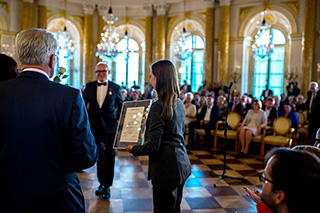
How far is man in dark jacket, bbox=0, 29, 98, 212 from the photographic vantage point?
4.80ft

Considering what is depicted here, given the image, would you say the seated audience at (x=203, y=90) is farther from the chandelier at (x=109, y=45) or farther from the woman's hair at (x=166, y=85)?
the woman's hair at (x=166, y=85)

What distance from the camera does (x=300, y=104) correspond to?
989cm

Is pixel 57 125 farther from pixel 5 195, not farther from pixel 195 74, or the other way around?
pixel 195 74

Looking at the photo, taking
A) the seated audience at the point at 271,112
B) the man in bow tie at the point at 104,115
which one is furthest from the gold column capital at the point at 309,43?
the man in bow tie at the point at 104,115

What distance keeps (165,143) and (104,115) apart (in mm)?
1887

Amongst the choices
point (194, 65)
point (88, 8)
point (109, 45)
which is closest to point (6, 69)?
point (109, 45)

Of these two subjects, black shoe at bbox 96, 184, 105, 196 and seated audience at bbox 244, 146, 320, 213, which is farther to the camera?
black shoe at bbox 96, 184, 105, 196

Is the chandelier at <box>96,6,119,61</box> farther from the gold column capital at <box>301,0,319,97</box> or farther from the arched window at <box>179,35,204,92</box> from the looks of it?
the gold column capital at <box>301,0,319,97</box>

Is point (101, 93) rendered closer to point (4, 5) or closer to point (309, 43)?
point (309, 43)

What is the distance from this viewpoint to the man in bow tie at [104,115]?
3947 mm

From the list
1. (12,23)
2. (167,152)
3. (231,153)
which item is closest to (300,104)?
(231,153)

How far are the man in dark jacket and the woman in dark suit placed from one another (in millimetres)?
729

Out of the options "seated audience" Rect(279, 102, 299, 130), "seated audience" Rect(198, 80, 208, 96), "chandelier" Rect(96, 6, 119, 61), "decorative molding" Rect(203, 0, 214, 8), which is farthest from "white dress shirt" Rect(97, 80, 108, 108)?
"decorative molding" Rect(203, 0, 214, 8)

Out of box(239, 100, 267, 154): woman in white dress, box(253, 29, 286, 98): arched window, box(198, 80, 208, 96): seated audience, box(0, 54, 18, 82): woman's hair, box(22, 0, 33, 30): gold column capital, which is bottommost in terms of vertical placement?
box(239, 100, 267, 154): woman in white dress
